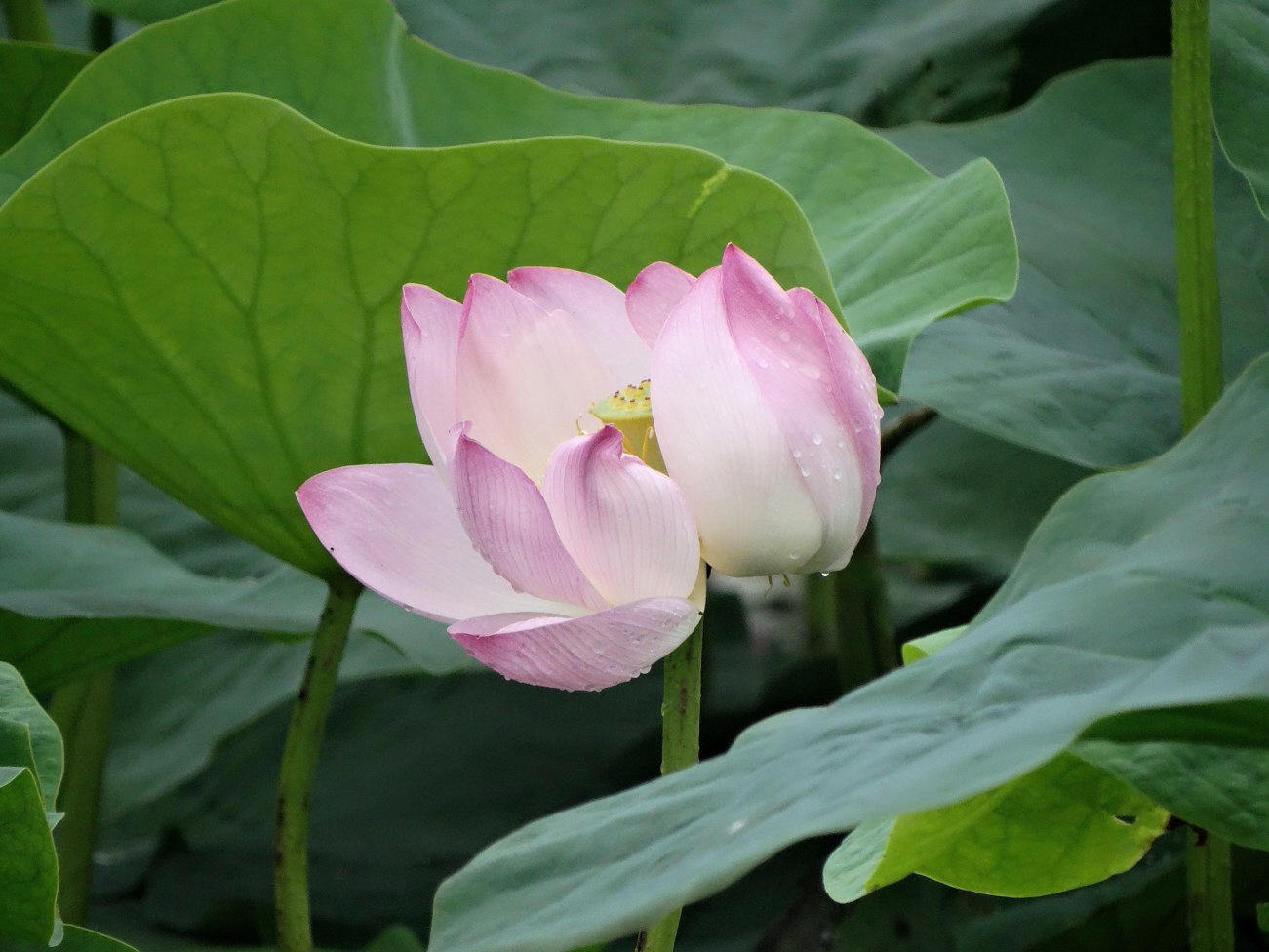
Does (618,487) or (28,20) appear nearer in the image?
(618,487)

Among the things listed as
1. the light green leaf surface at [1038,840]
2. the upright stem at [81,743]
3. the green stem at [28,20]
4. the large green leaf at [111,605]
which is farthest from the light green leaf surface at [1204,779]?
the green stem at [28,20]

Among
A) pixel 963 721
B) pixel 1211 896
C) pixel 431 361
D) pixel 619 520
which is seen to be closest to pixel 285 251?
pixel 431 361

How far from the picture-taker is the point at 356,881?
126 centimetres

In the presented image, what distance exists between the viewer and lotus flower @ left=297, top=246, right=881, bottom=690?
434 millimetres

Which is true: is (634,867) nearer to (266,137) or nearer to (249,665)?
(266,137)

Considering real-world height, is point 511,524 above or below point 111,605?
above

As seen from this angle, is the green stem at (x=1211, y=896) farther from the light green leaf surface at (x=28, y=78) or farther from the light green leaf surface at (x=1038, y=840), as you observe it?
the light green leaf surface at (x=28, y=78)

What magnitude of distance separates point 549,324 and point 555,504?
10 centimetres

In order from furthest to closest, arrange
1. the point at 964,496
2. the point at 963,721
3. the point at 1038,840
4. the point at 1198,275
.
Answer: the point at 964,496 → the point at 1198,275 → the point at 1038,840 → the point at 963,721

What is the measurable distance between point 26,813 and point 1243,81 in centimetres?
68

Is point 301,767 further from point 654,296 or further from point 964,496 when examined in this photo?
point 964,496

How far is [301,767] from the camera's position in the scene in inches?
27.5

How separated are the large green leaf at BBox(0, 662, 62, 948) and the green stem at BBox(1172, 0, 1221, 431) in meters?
0.55

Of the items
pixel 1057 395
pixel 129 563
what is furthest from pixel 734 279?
pixel 129 563
